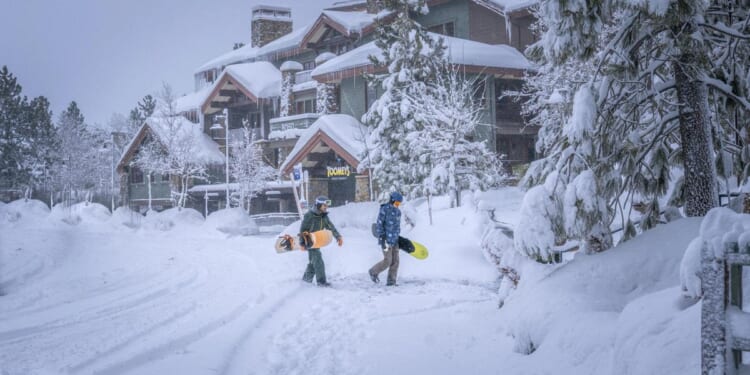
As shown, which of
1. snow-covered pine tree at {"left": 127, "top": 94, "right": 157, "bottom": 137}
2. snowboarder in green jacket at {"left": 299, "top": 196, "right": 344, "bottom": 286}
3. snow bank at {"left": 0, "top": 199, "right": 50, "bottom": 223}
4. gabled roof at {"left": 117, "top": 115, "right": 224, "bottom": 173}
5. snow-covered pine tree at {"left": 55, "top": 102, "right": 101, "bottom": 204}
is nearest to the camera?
snowboarder in green jacket at {"left": 299, "top": 196, "right": 344, "bottom": 286}

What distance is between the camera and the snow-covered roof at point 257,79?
34000 mm

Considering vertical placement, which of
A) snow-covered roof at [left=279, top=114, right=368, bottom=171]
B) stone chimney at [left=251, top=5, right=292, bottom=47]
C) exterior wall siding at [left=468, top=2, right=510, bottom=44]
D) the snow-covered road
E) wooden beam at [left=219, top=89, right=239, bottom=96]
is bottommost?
the snow-covered road

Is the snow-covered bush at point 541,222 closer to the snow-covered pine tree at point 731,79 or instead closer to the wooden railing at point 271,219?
the snow-covered pine tree at point 731,79

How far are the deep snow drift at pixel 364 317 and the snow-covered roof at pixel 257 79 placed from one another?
21.5m

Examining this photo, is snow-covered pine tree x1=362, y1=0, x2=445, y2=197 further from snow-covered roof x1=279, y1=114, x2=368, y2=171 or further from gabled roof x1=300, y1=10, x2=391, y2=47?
gabled roof x1=300, y1=10, x2=391, y2=47

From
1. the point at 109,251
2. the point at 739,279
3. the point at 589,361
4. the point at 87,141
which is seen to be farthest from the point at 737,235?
the point at 87,141

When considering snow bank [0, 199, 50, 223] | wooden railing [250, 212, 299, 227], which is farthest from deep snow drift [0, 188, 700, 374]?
snow bank [0, 199, 50, 223]

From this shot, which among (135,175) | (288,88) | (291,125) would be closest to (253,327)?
(291,125)

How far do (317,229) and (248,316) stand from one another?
3.32 metres

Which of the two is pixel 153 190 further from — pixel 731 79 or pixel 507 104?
pixel 731 79

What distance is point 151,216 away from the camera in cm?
2703

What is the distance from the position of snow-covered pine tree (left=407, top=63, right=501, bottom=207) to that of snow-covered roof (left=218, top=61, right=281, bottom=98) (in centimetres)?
1660

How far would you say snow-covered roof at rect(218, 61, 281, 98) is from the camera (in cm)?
3400

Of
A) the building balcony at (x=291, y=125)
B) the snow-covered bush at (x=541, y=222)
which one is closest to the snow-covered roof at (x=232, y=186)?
the building balcony at (x=291, y=125)
